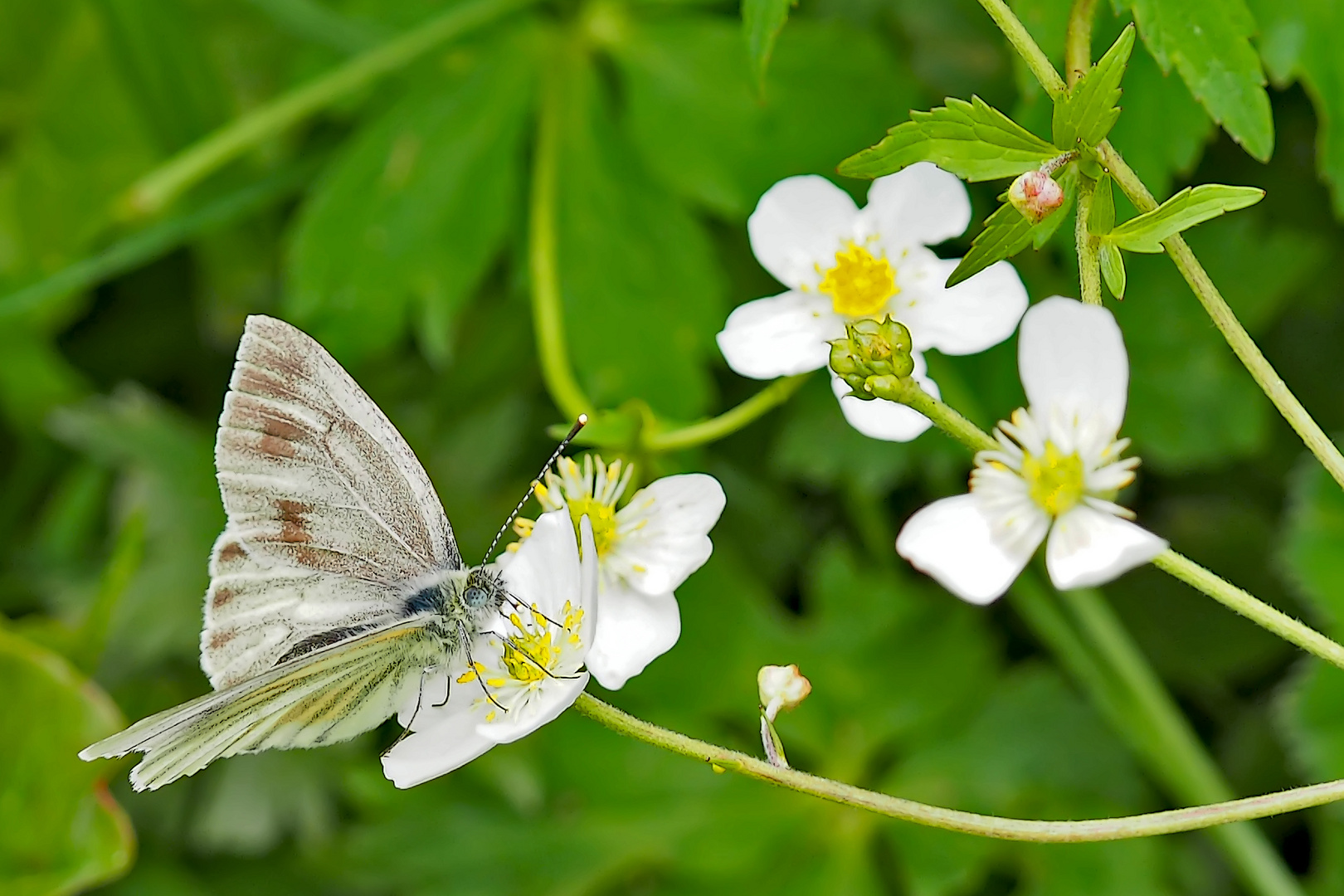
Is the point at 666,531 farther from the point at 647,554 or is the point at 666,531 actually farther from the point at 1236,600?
the point at 1236,600

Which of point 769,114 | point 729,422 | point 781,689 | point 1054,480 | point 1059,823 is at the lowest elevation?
point 1059,823

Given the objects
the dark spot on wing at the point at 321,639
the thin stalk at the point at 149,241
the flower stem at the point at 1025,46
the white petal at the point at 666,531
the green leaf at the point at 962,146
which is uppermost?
the thin stalk at the point at 149,241

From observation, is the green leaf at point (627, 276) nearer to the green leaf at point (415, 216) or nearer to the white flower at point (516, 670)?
the green leaf at point (415, 216)

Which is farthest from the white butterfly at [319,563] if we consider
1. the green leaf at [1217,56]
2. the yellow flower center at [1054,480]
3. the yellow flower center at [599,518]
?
the green leaf at [1217,56]

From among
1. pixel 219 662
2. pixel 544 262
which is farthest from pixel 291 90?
pixel 219 662

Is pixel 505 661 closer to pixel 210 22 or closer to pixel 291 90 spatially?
pixel 291 90

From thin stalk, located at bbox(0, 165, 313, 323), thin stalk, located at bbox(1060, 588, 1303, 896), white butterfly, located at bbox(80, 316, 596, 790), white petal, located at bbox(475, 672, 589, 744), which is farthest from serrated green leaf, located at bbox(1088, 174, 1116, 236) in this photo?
thin stalk, located at bbox(0, 165, 313, 323)

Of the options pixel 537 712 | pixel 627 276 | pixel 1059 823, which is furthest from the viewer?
pixel 627 276

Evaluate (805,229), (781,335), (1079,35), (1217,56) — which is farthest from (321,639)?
(1217,56)
